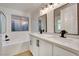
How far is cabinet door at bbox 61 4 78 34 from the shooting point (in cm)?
144

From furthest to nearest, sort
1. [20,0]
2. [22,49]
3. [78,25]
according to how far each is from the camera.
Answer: [22,49] → [78,25] → [20,0]

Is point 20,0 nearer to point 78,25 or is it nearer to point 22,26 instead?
point 78,25

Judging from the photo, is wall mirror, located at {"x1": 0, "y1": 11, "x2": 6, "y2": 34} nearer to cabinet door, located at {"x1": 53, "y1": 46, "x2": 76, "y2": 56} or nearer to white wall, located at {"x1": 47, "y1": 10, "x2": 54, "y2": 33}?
white wall, located at {"x1": 47, "y1": 10, "x2": 54, "y2": 33}

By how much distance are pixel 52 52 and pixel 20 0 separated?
0.84 m

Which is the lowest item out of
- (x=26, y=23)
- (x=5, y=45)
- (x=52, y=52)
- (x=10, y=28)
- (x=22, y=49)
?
(x=22, y=49)

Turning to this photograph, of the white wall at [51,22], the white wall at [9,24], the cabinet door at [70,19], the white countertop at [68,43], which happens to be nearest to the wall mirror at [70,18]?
the cabinet door at [70,19]

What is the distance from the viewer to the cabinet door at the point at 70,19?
144 centimetres

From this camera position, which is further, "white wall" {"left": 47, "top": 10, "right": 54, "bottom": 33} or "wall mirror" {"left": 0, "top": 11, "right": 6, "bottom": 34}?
"wall mirror" {"left": 0, "top": 11, "right": 6, "bottom": 34}

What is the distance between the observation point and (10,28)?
3.65 metres

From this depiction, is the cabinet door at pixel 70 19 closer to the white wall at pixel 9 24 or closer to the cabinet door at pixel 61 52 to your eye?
the cabinet door at pixel 61 52

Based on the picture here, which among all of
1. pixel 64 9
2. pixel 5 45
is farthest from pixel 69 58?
pixel 5 45

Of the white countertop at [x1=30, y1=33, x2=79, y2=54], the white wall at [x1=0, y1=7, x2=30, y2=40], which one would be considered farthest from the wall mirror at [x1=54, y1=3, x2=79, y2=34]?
the white wall at [x1=0, y1=7, x2=30, y2=40]

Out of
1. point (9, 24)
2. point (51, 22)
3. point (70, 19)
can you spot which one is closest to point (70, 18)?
point (70, 19)

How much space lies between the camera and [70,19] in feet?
5.06
